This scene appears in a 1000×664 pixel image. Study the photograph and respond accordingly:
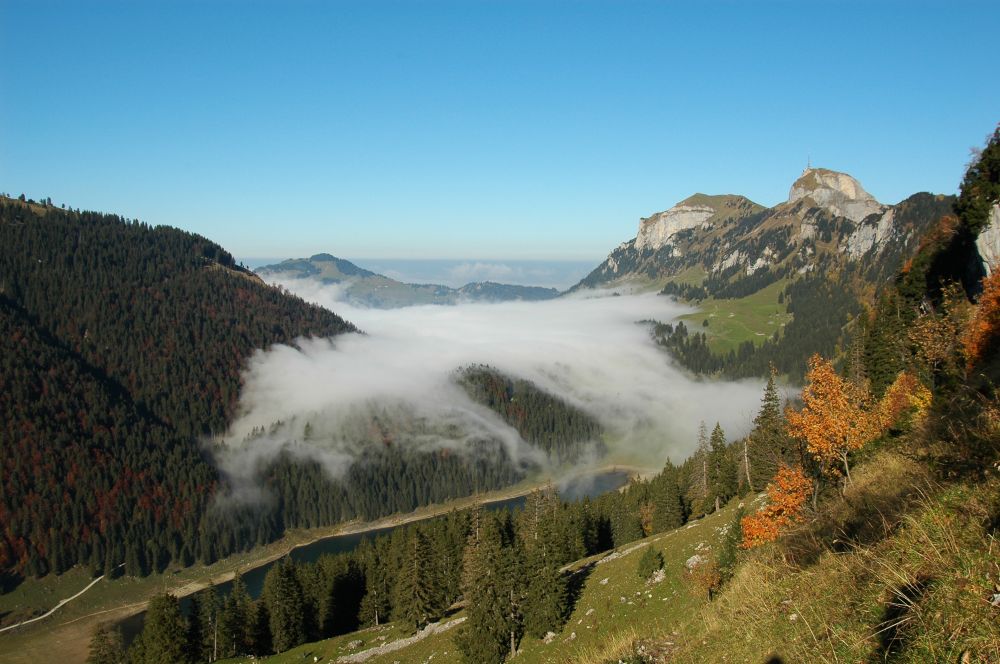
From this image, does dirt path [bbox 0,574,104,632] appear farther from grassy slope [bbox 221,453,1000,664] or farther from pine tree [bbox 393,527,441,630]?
grassy slope [bbox 221,453,1000,664]

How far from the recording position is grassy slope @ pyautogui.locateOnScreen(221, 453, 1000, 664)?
6598 mm

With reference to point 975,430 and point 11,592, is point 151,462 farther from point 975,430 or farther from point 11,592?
point 975,430

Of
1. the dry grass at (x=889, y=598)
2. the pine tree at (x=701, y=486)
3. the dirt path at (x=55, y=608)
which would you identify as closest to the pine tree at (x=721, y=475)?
the pine tree at (x=701, y=486)

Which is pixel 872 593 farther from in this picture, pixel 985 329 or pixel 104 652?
pixel 104 652

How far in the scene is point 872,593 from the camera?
8.31 m

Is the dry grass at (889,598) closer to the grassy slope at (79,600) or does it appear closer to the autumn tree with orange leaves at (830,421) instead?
the autumn tree with orange leaves at (830,421)

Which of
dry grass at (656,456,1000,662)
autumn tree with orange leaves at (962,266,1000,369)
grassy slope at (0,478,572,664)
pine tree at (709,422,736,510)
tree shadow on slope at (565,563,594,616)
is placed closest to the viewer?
dry grass at (656,456,1000,662)

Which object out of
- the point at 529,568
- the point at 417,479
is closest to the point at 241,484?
the point at 417,479

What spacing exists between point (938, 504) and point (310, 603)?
271ft

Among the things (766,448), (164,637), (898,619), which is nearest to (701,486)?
(766,448)

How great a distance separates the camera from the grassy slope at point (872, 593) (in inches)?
260

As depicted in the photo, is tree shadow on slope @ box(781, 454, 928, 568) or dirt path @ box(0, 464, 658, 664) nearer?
tree shadow on slope @ box(781, 454, 928, 568)

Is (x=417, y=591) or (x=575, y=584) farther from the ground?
(x=575, y=584)

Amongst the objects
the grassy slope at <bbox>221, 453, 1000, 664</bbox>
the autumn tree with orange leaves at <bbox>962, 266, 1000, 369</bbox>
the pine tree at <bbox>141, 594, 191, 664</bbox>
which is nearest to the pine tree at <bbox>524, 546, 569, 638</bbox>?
the autumn tree with orange leaves at <bbox>962, 266, 1000, 369</bbox>
